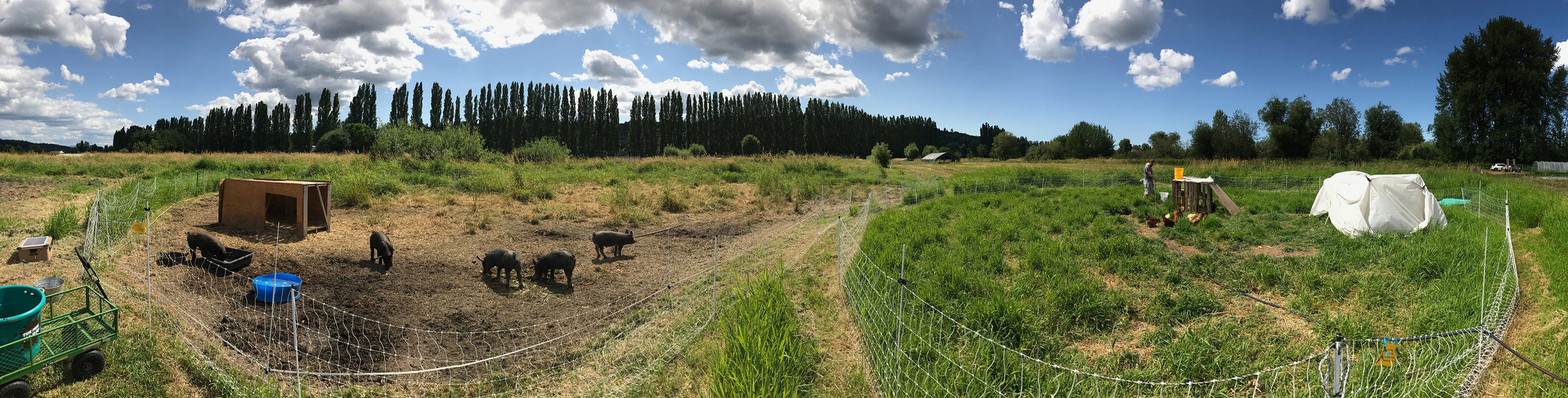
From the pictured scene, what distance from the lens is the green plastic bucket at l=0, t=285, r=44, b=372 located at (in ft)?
12.4

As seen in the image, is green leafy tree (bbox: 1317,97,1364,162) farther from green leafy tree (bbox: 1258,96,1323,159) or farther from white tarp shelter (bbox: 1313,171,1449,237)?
white tarp shelter (bbox: 1313,171,1449,237)

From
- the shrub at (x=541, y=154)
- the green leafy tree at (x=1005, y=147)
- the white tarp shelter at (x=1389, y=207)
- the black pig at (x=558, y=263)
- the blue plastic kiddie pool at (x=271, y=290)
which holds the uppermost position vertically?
the green leafy tree at (x=1005, y=147)

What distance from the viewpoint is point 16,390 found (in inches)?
152

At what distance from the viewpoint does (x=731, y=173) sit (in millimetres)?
23438

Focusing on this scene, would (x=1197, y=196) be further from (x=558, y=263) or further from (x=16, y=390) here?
(x=16, y=390)

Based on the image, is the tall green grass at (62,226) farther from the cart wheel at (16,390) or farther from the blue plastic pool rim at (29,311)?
the cart wheel at (16,390)

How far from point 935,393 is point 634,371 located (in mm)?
2382

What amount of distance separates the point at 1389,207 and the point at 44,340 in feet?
49.8

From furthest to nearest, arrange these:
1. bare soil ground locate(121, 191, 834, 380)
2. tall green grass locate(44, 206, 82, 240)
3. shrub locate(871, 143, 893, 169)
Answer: shrub locate(871, 143, 893, 169) < tall green grass locate(44, 206, 82, 240) < bare soil ground locate(121, 191, 834, 380)

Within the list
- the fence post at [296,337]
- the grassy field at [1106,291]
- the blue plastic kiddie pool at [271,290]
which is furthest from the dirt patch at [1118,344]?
the blue plastic kiddie pool at [271,290]

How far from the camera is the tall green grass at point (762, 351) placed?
364 centimetres

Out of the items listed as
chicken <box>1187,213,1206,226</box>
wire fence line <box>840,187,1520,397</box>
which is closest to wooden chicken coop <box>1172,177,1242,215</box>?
chicken <box>1187,213,1206,226</box>

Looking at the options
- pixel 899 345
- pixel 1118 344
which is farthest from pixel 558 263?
pixel 1118 344

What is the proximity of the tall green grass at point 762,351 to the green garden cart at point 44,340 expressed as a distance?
4375mm
